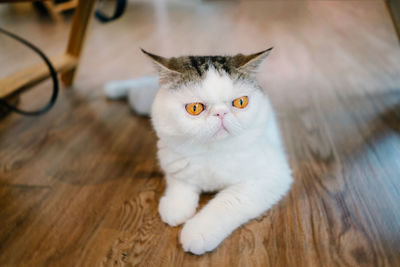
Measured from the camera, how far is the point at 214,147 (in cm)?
90

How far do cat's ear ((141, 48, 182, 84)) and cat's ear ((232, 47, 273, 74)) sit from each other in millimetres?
198

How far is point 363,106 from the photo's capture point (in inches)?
65.3

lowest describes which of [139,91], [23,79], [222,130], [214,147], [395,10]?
[139,91]

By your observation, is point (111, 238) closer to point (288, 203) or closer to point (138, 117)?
point (288, 203)

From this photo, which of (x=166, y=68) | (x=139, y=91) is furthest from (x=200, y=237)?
(x=139, y=91)

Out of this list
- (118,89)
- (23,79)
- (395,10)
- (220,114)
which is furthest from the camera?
(118,89)

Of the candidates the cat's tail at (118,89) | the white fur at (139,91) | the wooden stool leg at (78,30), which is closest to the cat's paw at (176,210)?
the white fur at (139,91)

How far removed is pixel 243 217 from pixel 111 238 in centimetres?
47

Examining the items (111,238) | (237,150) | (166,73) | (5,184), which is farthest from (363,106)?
(5,184)

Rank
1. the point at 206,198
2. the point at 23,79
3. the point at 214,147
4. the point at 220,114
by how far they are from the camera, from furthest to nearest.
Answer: the point at 23,79
the point at 206,198
the point at 214,147
the point at 220,114

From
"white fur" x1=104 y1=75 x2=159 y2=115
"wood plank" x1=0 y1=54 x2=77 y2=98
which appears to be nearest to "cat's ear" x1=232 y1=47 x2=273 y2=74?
"white fur" x1=104 y1=75 x2=159 y2=115

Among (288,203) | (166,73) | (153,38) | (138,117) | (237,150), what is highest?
(166,73)

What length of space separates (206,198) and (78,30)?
1696 millimetres

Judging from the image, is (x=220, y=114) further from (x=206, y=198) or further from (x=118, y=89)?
(x=118, y=89)
